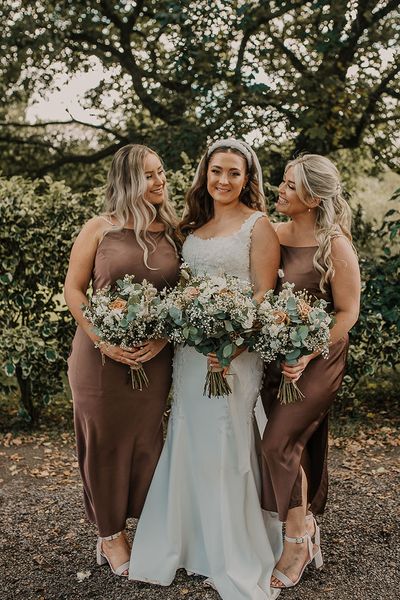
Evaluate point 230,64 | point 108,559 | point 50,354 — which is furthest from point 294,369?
point 230,64

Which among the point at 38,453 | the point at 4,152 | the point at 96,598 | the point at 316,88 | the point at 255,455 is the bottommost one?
the point at 38,453

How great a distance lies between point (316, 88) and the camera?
8609mm

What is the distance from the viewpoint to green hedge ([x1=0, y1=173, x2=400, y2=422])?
6.61 m


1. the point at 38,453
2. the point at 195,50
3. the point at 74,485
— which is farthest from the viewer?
the point at 195,50

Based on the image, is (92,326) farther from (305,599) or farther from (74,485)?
(74,485)

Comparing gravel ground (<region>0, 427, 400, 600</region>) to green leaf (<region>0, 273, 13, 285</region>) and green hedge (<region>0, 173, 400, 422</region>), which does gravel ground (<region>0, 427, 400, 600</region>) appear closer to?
green hedge (<region>0, 173, 400, 422</region>)

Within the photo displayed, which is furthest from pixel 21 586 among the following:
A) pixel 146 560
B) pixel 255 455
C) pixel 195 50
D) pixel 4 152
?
pixel 4 152

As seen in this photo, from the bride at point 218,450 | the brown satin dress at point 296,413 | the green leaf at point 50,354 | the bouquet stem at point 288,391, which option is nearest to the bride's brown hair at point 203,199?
the bride at point 218,450

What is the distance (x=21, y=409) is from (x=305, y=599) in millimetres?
4168

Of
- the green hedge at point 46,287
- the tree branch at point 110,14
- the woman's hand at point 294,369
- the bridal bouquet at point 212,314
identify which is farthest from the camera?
the tree branch at point 110,14

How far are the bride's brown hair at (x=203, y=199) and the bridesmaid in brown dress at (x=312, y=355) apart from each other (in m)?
0.20

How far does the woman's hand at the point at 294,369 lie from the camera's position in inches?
142

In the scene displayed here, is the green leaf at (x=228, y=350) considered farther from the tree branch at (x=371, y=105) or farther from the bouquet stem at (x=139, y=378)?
the tree branch at (x=371, y=105)

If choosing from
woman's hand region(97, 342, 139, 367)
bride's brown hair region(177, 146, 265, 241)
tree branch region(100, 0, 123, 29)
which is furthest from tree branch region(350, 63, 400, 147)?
woman's hand region(97, 342, 139, 367)
